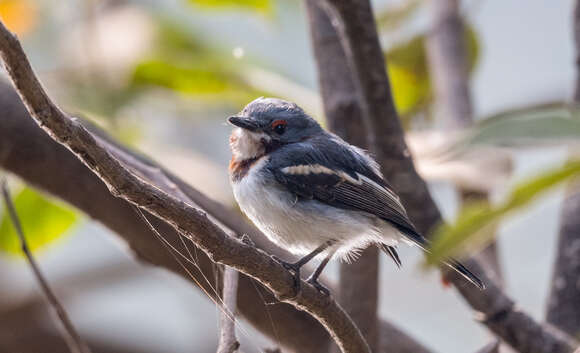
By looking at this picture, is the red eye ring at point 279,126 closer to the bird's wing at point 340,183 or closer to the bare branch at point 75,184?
the bird's wing at point 340,183

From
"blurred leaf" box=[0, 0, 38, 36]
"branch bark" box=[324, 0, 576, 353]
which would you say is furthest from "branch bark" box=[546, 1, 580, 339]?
"blurred leaf" box=[0, 0, 38, 36]

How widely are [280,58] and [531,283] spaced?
6.98 ft

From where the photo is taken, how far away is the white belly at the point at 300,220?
2.60 meters

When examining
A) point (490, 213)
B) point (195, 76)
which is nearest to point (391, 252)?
point (195, 76)

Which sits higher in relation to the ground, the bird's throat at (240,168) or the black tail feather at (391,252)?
the bird's throat at (240,168)

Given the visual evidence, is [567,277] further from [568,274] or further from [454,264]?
[454,264]

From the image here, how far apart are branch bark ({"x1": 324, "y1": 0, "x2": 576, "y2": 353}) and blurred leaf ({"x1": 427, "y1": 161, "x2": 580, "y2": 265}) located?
4.85 feet

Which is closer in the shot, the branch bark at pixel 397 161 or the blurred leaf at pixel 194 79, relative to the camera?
the branch bark at pixel 397 161

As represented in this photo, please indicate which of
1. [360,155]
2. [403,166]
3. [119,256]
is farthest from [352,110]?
[119,256]

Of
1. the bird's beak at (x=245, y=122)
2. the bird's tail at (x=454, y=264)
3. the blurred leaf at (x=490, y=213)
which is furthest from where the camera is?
the bird's beak at (x=245, y=122)

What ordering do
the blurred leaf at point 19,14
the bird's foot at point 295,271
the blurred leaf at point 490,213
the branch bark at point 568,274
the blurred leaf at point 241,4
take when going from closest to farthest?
the blurred leaf at point 490,213, the bird's foot at point 295,271, the branch bark at point 568,274, the blurred leaf at point 241,4, the blurred leaf at point 19,14

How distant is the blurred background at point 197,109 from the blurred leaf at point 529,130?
1840mm

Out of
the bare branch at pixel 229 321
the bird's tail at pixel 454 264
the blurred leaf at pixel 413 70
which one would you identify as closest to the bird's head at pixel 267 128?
the bird's tail at pixel 454 264

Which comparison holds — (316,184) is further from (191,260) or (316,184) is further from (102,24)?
(102,24)
